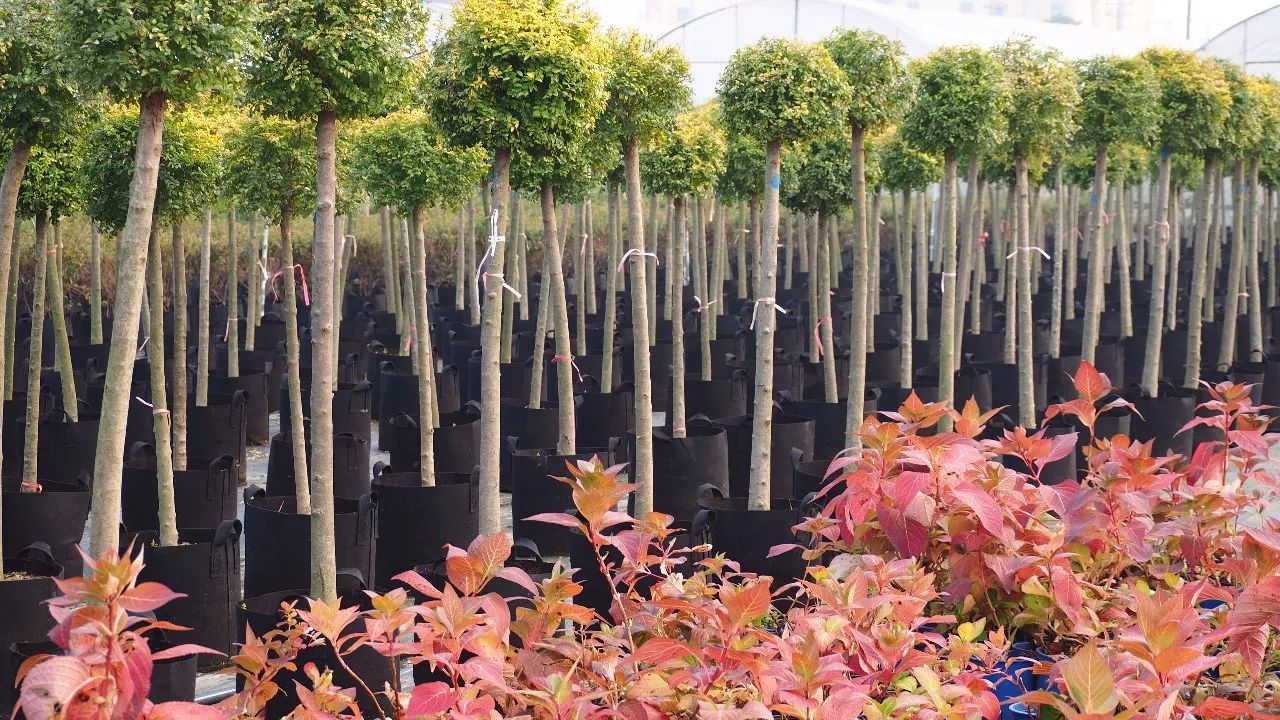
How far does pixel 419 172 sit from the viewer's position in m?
6.34

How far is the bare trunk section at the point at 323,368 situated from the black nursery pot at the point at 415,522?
4.37 feet

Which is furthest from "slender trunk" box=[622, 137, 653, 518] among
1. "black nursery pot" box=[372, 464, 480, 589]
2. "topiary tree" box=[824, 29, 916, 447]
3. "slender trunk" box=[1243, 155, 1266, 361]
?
"slender trunk" box=[1243, 155, 1266, 361]

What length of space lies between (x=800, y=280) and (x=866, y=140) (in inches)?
290

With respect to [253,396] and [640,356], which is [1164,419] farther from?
[253,396]

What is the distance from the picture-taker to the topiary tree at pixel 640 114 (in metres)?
5.55

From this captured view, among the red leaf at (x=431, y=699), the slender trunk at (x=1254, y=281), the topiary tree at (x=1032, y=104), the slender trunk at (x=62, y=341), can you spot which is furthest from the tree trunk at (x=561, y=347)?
the slender trunk at (x=1254, y=281)

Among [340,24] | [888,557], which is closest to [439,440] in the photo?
[340,24]

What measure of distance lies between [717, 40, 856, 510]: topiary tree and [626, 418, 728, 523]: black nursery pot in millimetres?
1007

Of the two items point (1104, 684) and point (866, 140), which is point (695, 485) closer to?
point (866, 140)

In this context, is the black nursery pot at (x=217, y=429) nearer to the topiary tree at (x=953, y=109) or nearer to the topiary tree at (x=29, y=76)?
the topiary tree at (x=29, y=76)

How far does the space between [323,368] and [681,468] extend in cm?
262

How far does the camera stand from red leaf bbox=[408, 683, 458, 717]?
1.52 metres

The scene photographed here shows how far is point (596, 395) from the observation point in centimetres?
804

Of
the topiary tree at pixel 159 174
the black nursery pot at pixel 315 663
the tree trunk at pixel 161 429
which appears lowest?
the black nursery pot at pixel 315 663
